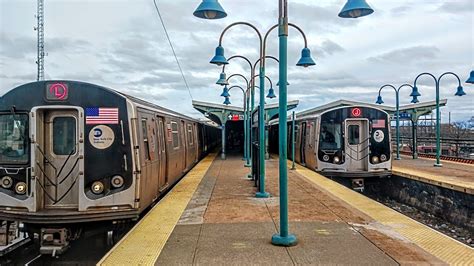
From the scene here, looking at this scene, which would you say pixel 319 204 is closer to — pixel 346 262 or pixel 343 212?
pixel 343 212

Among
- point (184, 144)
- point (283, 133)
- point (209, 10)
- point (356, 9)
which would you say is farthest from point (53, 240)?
point (184, 144)

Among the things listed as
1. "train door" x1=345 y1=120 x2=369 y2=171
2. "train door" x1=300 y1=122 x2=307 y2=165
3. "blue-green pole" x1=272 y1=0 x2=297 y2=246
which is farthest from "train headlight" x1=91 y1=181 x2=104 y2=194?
"train door" x1=300 y1=122 x2=307 y2=165

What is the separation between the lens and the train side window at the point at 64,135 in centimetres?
705

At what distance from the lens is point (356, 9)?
6445 mm

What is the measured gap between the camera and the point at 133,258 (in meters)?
5.57

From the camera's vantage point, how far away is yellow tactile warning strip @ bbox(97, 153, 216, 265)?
5560mm

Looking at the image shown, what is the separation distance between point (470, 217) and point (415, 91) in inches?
504

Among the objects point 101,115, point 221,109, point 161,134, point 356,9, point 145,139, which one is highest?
point 356,9

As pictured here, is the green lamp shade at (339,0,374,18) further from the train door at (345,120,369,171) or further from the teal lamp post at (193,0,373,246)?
the train door at (345,120,369,171)

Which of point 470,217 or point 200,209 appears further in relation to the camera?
point 470,217

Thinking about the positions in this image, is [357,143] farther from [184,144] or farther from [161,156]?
[161,156]

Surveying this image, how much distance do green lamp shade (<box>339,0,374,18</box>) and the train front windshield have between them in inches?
197

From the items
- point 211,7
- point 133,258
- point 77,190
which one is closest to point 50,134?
point 77,190

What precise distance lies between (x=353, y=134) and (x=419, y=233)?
808 centimetres
